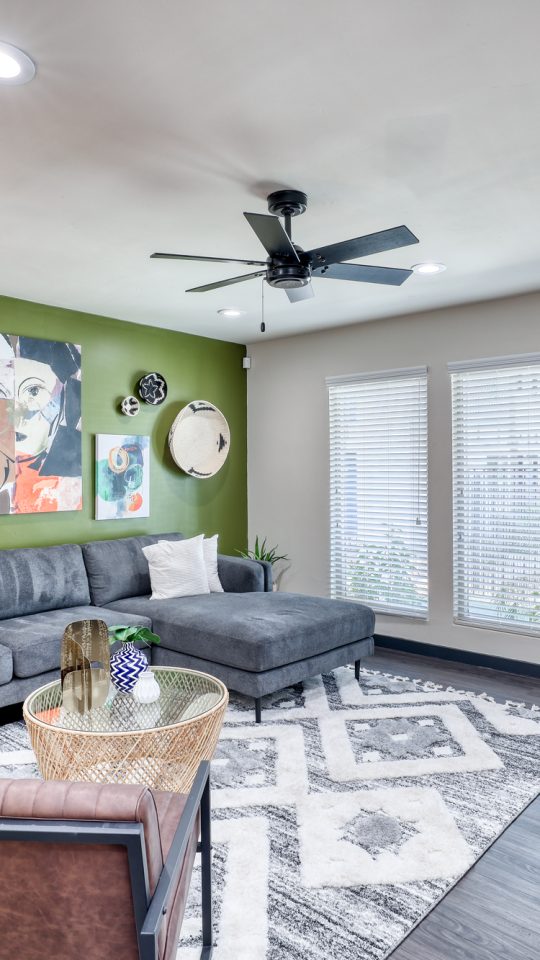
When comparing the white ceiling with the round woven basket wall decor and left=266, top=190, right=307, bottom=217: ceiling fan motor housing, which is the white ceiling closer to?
left=266, top=190, right=307, bottom=217: ceiling fan motor housing

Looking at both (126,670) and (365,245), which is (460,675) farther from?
(365,245)

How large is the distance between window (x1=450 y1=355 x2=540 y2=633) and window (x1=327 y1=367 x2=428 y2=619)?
0.95 feet

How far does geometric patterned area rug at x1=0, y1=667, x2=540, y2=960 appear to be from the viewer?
197 centimetres

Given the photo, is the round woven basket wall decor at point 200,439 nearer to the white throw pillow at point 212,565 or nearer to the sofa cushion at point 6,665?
the white throw pillow at point 212,565

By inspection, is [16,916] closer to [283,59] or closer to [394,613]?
[283,59]

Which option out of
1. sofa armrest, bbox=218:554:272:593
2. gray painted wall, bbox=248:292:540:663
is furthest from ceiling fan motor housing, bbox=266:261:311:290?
sofa armrest, bbox=218:554:272:593

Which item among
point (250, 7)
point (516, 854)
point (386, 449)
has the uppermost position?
point (250, 7)

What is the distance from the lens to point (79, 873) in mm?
1146

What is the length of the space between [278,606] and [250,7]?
10.4 feet

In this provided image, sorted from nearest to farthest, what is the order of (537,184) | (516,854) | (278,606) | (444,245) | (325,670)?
(516,854) < (537,184) < (444,245) < (325,670) < (278,606)

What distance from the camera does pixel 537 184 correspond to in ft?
8.72

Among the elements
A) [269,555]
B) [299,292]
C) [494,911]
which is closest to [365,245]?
[299,292]

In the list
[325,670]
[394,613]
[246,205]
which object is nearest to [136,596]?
[325,670]

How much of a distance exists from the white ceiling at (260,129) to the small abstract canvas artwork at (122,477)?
1.45 m
